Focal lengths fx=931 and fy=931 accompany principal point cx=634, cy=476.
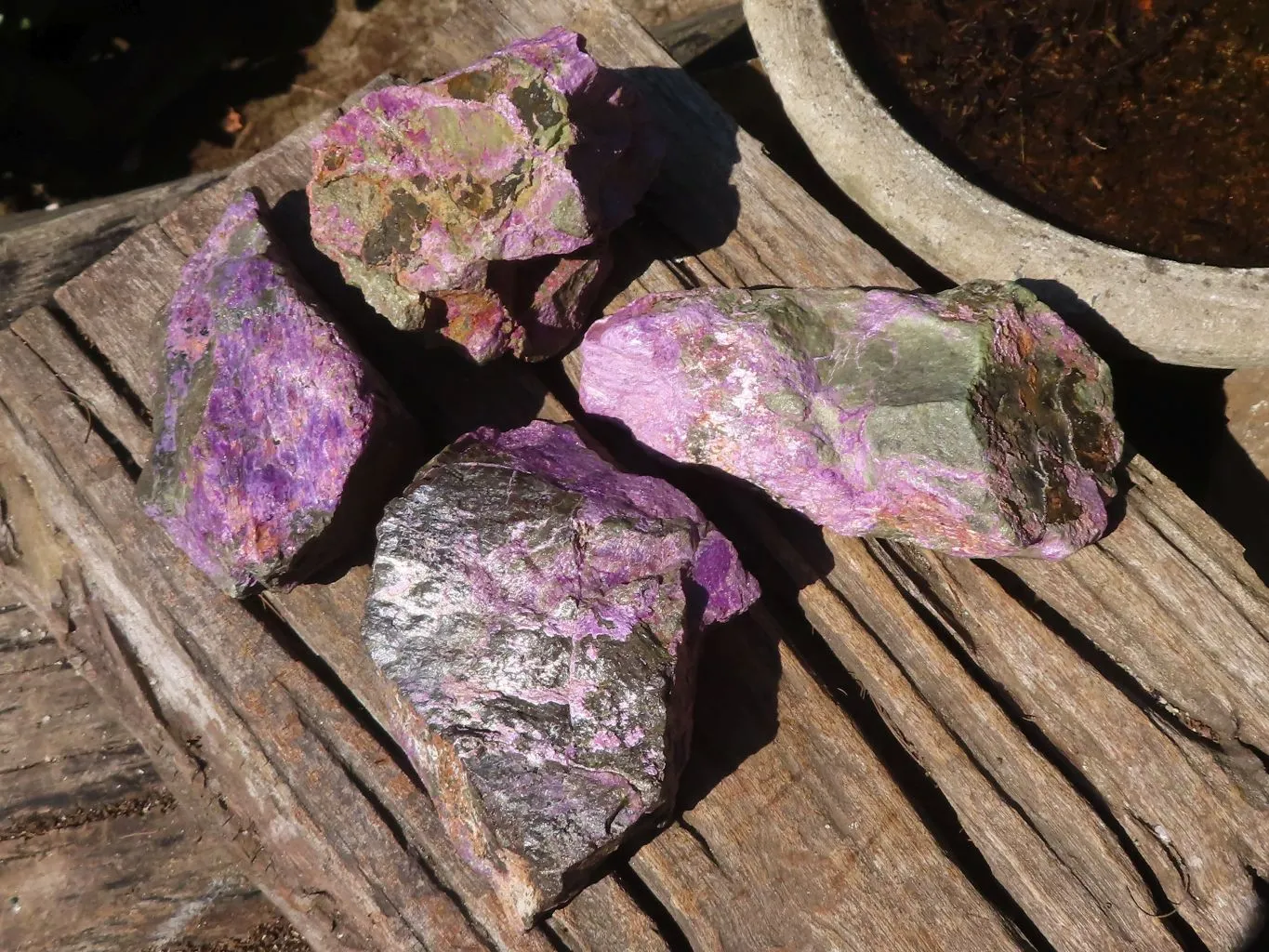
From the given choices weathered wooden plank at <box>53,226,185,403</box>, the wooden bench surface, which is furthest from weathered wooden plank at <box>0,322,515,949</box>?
weathered wooden plank at <box>53,226,185,403</box>

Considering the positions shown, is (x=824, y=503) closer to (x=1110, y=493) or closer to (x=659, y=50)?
(x=1110, y=493)

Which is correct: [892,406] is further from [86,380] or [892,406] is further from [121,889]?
[121,889]

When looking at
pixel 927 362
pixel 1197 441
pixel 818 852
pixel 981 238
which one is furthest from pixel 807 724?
pixel 1197 441

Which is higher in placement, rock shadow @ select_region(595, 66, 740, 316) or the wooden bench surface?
rock shadow @ select_region(595, 66, 740, 316)

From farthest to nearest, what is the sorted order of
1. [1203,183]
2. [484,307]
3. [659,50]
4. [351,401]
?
[659,50] → [1203,183] → [484,307] → [351,401]

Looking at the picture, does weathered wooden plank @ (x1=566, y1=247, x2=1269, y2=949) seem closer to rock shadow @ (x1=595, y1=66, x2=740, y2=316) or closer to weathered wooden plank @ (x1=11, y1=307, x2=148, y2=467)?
rock shadow @ (x1=595, y1=66, x2=740, y2=316)

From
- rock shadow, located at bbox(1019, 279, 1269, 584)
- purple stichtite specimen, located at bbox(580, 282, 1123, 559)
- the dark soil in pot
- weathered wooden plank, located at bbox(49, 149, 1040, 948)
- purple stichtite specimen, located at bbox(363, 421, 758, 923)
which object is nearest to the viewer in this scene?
purple stichtite specimen, located at bbox(363, 421, 758, 923)

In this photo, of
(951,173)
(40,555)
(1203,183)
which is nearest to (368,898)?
(40,555)
